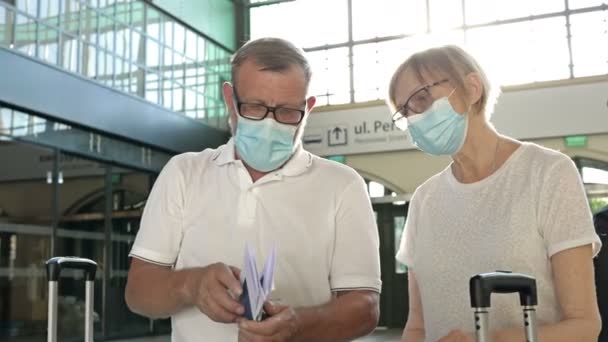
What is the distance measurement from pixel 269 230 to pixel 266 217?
3 cm

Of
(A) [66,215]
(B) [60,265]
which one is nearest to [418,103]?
(B) [60,265]

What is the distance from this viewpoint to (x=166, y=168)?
72.9 inches

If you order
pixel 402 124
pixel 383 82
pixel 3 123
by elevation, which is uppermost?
pixel 3 123

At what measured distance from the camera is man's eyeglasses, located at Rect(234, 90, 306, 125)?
1757mm

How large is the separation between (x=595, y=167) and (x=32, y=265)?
8.86 metres

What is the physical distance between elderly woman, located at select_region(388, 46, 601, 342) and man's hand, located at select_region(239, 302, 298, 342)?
0.51 meters

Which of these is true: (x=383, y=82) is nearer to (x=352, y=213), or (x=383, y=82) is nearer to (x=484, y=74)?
(x=484, y=74)

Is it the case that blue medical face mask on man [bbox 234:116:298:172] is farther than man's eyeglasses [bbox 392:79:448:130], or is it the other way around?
man's eyeglasses [bbox 392:79:448:130]

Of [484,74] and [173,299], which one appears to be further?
[484,74]

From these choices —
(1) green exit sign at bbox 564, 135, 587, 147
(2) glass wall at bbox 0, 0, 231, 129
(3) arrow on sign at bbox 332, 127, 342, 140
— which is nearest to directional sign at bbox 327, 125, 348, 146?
(3) arrow on sign at bbox 332, 127, 342, 140

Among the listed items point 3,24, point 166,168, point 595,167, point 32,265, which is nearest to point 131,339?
point 32,265

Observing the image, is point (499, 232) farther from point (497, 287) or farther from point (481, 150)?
point (497, 287)

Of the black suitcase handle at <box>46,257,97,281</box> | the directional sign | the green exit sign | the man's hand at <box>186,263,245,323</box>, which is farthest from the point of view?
the directional sign

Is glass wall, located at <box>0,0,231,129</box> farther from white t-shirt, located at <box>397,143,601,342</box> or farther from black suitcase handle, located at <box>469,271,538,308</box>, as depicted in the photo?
black suitcase handle, located at <box>469,271,538,308</box>
